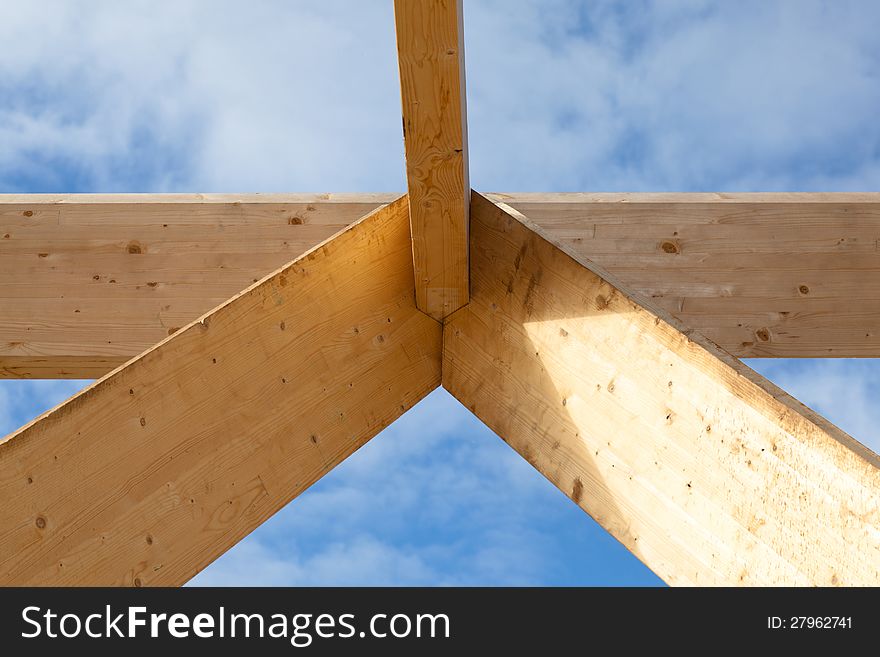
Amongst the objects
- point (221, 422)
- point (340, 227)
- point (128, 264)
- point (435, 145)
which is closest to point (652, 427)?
point (435, 145)

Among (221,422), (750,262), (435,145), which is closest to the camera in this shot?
(435,145)

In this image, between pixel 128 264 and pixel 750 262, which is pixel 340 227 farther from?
pixel 750 262

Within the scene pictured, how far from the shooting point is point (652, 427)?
1614 millimetres

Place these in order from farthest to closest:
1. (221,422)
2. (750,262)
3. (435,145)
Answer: (750,262) < (221,422) < (435,145)

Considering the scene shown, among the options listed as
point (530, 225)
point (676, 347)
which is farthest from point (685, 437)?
point (530, 225)

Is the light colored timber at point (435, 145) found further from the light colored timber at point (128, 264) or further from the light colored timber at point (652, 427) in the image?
the light colored timber at point (128, 264)

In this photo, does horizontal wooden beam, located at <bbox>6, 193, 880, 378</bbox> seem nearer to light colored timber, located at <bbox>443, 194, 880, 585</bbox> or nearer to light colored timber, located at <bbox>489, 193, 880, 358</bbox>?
light colored timber, located at <bbox>489, 193, 880, 358</bbox>

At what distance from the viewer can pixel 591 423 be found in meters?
1.72

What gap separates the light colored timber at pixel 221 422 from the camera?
142 cm

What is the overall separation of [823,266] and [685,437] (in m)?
0.95

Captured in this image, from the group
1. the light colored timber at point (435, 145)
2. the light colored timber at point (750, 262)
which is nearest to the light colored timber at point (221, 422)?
the light colored timber at point (435, 145)

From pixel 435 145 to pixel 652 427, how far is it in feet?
2.04

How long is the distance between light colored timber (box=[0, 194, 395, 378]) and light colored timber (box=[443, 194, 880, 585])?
0.56 m
